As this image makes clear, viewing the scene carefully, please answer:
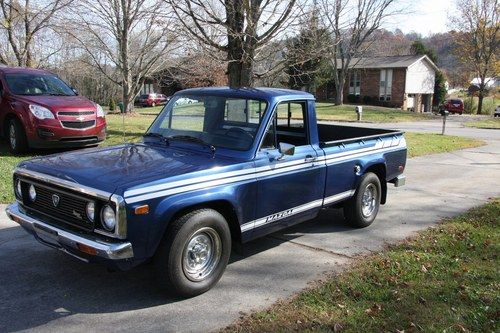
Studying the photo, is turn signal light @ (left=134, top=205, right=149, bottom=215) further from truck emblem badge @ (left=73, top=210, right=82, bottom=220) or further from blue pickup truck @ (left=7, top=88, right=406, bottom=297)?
truck emblem badge @ (left=73, top=210, right=82, bottom=220)

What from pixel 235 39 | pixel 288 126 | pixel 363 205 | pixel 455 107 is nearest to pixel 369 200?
pixel 363 205

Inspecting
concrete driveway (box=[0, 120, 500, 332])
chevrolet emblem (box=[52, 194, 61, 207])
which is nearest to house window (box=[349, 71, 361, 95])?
concrete driveway (box=[0, 120, 500, 332])

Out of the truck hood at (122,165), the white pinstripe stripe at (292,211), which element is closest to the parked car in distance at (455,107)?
the white pinstripe stripe at (292,211)

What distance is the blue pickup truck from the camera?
A: 380 cm

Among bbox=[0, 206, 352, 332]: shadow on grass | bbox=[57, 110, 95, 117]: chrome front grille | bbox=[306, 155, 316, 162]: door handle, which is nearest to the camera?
bbox=[0, 206, 352, 332]: shadow on grass

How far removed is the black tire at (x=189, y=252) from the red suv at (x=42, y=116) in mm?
6124

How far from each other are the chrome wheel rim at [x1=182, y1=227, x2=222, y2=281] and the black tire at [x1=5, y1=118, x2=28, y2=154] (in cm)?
661

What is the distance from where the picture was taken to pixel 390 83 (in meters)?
53.2

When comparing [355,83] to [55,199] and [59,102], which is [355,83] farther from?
[55,199]

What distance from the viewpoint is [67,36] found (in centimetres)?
2352

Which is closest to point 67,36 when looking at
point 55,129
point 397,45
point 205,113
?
point 55,129

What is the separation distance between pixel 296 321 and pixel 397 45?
76789 mm

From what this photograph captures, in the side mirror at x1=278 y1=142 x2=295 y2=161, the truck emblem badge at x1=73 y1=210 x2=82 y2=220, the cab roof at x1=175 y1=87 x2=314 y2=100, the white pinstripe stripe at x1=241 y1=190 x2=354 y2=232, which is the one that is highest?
the cab roof at x1=175 y1=87 x2=314 y2=100

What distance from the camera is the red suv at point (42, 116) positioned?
9234mm
